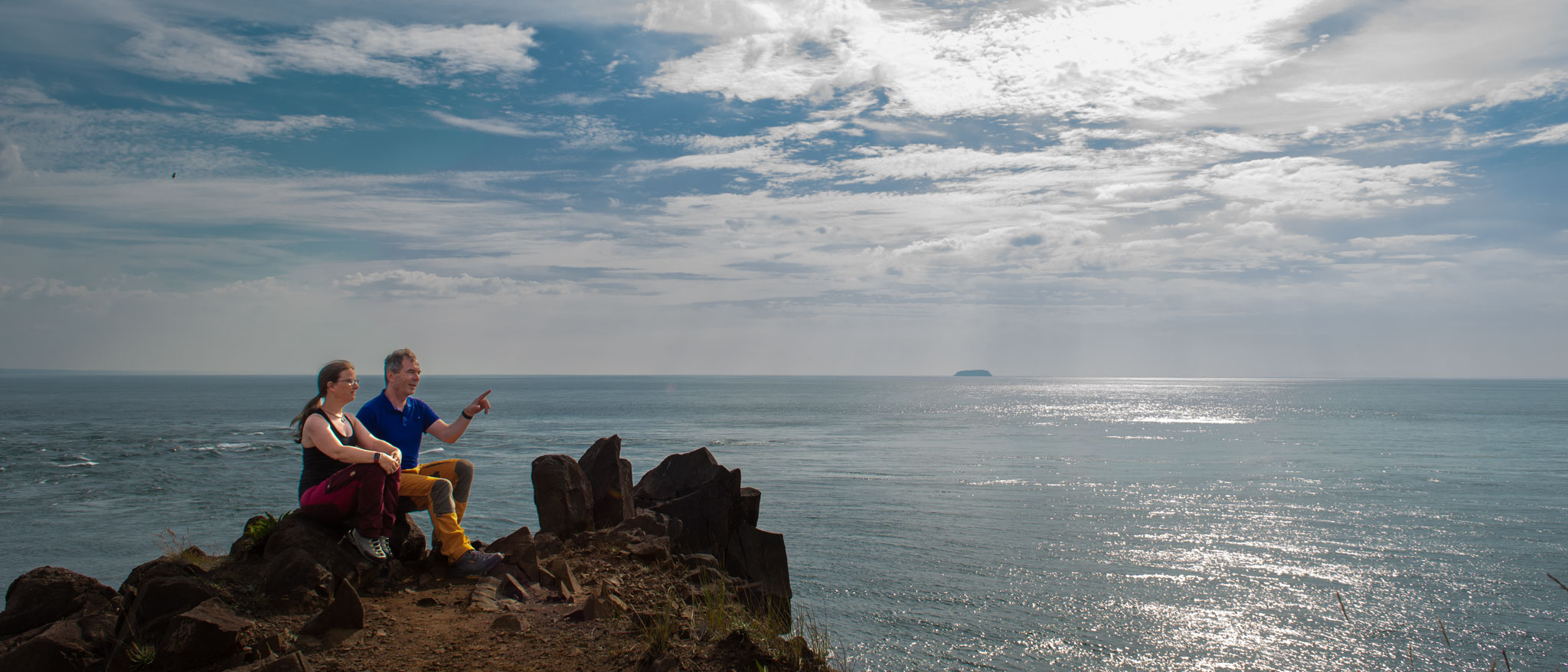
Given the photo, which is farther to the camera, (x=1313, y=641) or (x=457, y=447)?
(x=457, y=447)

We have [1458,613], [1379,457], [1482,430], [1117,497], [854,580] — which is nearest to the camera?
[1458,613]

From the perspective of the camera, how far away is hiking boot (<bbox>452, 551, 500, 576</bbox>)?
8789mm

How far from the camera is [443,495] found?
8.69 meters

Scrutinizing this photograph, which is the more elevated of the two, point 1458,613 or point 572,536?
point 572,536

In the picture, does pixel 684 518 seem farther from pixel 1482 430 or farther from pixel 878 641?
pixel 1482 430

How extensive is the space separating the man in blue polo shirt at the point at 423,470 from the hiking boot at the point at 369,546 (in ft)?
1.82

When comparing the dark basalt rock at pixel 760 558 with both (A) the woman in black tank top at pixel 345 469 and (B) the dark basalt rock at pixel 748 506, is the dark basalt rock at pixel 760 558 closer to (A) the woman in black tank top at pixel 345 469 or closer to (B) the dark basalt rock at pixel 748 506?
(B) the dark basalt rock at pixel 748 506

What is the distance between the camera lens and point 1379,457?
4850 cm

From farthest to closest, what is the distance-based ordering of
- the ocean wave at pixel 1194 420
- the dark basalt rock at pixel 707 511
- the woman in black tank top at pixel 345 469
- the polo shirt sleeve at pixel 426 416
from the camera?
the ocean wave at pixel 1194 420, the dark basalt rock at pixel 707 511, the polo shirt sleeve at pixel 426 416, the woman in black tank top at pixel 345 469

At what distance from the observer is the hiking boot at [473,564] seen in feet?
28.8

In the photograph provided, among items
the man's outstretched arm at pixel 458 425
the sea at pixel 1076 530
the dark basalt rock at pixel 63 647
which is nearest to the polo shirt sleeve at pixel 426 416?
the man's outstretched arm at pixel 458 425

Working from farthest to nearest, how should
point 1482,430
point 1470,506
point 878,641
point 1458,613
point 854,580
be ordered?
1. point 1482,430
2. point 1470,506
3. point 854,580
4. point 1458,613
5. point 878,641

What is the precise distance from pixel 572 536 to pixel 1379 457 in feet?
175

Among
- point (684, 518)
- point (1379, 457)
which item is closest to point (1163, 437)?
point (1379, 457)
